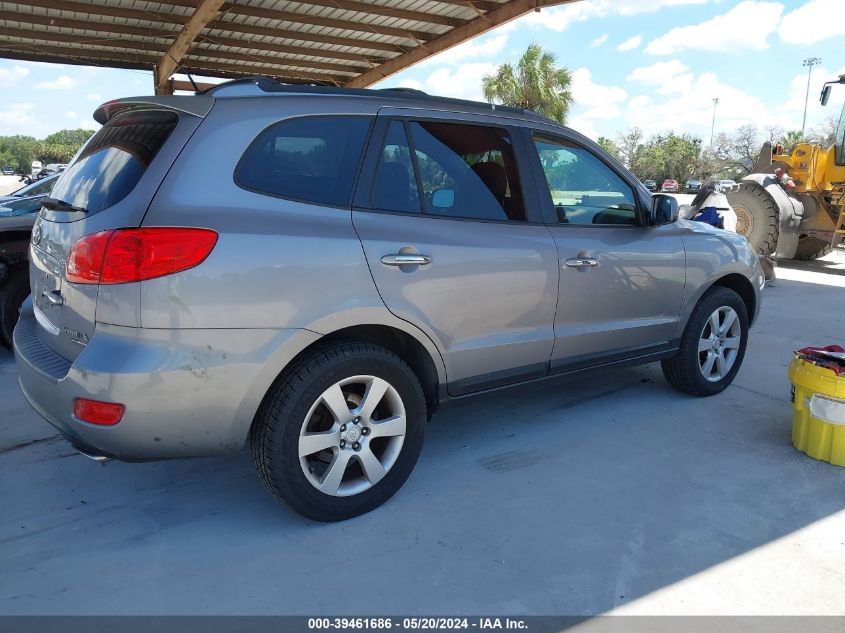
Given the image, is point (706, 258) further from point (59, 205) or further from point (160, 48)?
point (160, 48)

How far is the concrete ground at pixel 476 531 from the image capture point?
7.93 ft

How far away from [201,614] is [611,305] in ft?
8.72

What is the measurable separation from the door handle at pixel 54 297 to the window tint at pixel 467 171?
1.61m

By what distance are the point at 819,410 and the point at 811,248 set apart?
31.5 ft

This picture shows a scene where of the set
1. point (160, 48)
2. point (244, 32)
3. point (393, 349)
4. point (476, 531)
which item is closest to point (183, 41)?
point (244, 32)

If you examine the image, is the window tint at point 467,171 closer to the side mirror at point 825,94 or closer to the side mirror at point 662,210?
the side mirror at point 662,210

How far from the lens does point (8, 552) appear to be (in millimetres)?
2668

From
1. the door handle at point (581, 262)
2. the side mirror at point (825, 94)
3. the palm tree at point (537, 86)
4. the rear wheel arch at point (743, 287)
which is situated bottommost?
the rear wheel arch at point (743, 287)

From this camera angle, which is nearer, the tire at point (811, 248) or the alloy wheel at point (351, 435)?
the alloy wheel at point (351, 435)

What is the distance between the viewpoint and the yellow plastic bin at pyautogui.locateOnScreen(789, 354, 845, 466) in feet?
11.3

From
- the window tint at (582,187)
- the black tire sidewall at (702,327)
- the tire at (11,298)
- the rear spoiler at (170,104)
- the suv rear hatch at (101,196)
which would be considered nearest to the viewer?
the suv rear hatch at (101,196)

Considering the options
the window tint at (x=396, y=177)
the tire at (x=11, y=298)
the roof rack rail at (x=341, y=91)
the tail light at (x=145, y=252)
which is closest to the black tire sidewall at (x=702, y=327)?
the roof rack rail at (x=341, y=91)

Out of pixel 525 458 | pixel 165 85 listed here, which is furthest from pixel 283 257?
pixel 165 85

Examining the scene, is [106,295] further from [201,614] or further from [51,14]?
[51,14]
